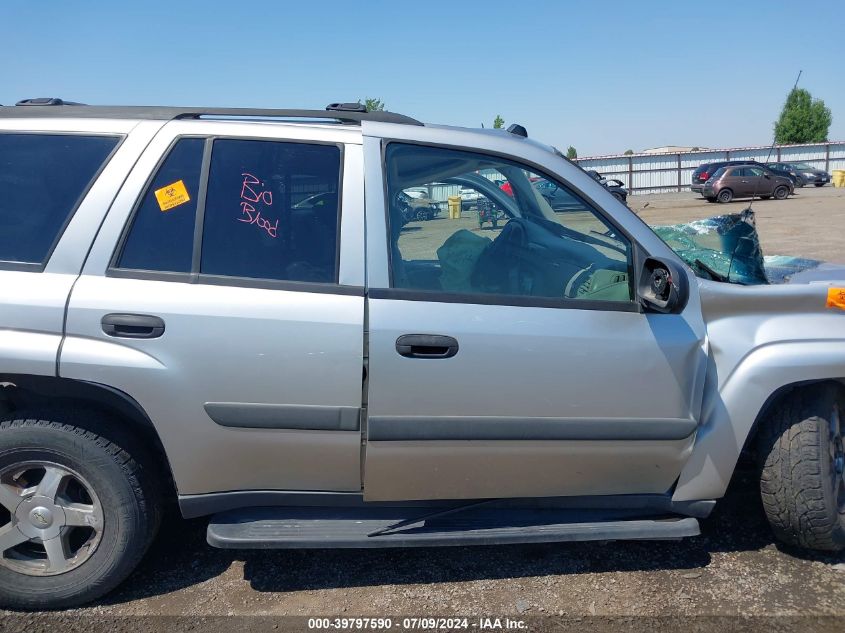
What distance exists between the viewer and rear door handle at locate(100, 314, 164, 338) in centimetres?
253

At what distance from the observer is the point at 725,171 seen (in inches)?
1055

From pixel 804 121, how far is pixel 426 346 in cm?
6464

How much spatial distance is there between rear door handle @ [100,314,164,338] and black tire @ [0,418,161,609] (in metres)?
0.41

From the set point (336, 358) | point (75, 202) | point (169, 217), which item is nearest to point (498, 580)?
point (336, 358)

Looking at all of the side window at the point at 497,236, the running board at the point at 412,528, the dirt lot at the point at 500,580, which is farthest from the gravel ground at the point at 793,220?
the running board at the point at 412,528

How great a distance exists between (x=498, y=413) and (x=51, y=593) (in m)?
1.88

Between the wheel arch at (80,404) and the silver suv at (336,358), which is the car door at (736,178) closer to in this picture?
the silver suv at (336,358)

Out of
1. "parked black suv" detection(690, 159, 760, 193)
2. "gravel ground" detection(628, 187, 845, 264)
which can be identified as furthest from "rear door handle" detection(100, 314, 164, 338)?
"parked black suv" detection(690, 159, 760, 193)

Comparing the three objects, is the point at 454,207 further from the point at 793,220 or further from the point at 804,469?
the point at 793,220

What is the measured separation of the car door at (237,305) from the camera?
2539mm

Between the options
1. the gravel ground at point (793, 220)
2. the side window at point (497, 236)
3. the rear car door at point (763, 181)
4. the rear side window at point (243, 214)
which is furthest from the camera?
the rear car door at point (763, 181)

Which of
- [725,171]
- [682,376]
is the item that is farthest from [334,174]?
[725,171]

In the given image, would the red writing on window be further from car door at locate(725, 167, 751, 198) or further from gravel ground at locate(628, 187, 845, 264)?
car door at locate(725, 167, 751, 198)

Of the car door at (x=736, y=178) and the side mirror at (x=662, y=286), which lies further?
the car door at (x=736, y=178)
